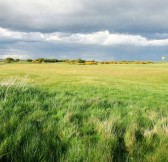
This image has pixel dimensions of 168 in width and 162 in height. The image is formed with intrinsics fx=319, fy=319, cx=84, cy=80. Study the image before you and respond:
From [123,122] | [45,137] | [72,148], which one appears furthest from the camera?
[123,122]

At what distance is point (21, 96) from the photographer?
448 inches

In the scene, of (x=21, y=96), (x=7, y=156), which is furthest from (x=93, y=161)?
(x=21, y=96)

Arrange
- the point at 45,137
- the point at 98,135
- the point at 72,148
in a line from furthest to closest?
the point at 98,135
the point at 45,137
the point at 72,148

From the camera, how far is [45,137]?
283 inches

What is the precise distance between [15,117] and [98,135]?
84.9 inches

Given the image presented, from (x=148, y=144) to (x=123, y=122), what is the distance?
190cm

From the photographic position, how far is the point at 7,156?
6020 millimetres

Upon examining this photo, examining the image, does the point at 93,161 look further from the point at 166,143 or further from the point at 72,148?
the point at 166,143

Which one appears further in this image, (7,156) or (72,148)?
(72,148)

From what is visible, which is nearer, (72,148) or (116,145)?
(72,148)

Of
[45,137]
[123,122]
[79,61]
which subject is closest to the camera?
[45,137]

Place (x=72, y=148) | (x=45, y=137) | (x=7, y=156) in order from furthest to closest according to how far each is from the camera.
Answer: (x=45, y=137)
(x=72, y=148)
(x=7, y=156)

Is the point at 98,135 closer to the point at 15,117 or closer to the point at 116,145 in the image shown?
the point at 116,145

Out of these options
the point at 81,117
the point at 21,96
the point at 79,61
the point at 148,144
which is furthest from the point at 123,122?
the point at 79,61
